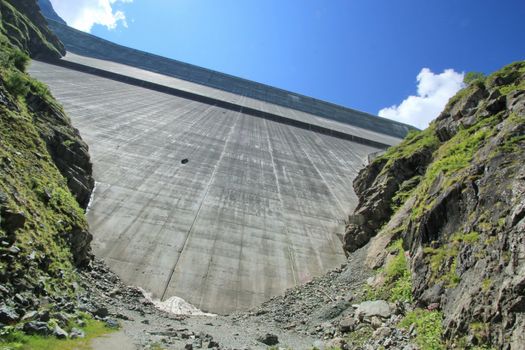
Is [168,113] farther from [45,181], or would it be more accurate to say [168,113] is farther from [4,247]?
[4,247]

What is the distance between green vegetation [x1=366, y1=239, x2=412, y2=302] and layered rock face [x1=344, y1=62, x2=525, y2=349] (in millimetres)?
276

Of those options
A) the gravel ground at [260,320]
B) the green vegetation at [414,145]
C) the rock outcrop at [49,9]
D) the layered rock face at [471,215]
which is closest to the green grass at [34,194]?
the gravel ground at [260,320]

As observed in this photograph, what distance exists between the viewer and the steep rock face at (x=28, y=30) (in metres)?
35.0

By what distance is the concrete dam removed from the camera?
43.8 feet

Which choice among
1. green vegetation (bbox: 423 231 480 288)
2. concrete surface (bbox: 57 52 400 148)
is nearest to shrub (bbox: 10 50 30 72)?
green vegetation (bbox: 423 231 480 288)

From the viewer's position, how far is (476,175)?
8633 mm

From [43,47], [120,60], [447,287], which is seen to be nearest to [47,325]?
[447,287]

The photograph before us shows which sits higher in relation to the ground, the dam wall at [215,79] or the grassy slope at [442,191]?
the dam wall at [215,79]

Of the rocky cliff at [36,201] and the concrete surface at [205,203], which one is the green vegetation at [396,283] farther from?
the rocky cliff at [36,201]

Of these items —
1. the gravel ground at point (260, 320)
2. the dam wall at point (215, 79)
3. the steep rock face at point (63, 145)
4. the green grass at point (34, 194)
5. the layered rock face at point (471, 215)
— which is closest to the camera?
the layered rock face at point (471, 215)

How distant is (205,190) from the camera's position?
63.2ft

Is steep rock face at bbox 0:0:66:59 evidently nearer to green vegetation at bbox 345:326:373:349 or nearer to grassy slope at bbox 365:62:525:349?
grassy slope at bbox 365:62:525:349

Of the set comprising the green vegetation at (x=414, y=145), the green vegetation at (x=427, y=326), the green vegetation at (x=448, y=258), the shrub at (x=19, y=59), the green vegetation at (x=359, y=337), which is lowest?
the green vegetation at (x=359, y=337)

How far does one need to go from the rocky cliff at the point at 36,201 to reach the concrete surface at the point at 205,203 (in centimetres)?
236
